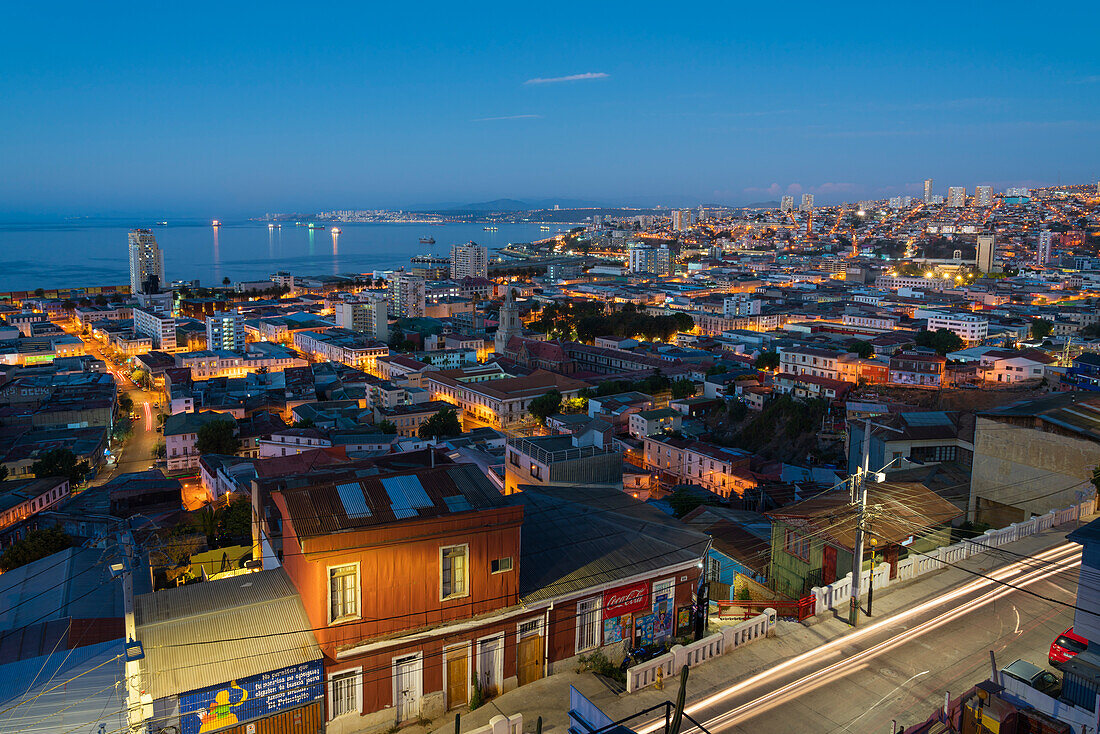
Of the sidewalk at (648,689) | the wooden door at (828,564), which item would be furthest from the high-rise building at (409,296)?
the sidewalk at (648,689)

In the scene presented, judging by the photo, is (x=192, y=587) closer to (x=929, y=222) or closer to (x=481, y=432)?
(x=481, y=432)

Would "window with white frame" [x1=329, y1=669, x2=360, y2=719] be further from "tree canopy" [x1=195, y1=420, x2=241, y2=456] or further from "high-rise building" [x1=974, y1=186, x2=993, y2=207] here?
"high-rise building" [x1=974, y1=186, x2=993, y2=207]

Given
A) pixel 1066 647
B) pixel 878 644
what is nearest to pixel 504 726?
pixel 878 644

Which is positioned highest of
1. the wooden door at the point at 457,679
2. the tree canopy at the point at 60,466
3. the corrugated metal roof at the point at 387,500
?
the corrugated metal roof at the point at 387,500

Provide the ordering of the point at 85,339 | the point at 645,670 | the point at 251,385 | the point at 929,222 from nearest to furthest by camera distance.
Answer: the point at 645,670 < the point at 251,385 < the point at 85,339 < the point at 929,222

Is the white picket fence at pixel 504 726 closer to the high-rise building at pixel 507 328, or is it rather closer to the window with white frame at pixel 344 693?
the window with white frame at pixel 344 693

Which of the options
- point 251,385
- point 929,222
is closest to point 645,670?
point 251,385

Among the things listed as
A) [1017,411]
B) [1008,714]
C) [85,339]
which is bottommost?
[85,339]

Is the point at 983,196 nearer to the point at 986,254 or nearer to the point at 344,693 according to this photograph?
the point at 986,254
